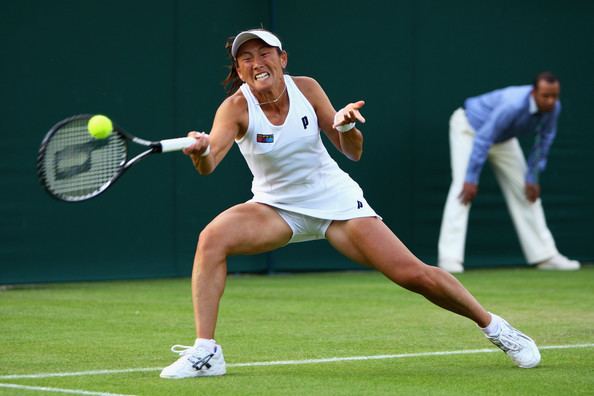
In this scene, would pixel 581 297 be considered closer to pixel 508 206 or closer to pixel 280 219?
pixel 508 206

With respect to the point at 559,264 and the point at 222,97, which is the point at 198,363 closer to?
the point at 222,97

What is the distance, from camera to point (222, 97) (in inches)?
468

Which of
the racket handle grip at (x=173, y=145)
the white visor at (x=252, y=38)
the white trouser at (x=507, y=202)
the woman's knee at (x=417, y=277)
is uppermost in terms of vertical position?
the white visor at (x=252, y=38)

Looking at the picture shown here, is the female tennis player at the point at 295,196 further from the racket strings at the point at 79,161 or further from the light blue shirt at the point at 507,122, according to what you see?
the light blue shirt at the point at 507,122

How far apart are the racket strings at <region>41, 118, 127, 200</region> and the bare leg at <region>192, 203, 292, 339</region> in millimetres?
535

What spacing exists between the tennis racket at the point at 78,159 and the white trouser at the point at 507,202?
697 centimetres

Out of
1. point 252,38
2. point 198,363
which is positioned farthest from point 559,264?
point 198,363

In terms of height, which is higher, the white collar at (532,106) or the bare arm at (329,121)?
the bare arm at (329,121)

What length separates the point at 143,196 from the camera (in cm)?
1143

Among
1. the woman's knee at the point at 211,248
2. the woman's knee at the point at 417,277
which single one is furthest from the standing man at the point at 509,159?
the woman's knee at the point at 211,248

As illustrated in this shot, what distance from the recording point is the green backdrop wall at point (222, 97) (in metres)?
10.8

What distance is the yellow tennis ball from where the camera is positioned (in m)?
5.40

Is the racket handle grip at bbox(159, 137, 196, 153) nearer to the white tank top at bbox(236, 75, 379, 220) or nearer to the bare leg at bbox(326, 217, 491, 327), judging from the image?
the white tank top at bbox(236, 75, 379, 220)

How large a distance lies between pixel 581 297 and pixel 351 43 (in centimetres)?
364
